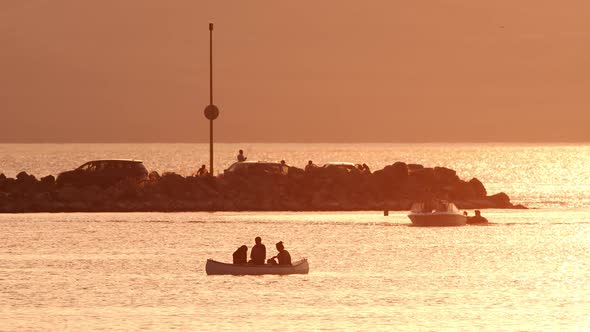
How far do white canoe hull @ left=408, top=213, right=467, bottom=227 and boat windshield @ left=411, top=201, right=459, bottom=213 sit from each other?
0.44 m

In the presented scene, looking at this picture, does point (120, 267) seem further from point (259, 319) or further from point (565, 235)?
point (565, 235)

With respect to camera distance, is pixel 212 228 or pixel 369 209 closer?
pixel 212 228

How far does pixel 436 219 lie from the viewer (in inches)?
3612

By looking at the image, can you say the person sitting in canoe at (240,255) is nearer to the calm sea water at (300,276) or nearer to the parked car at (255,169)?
the calm sea water at (300,276)

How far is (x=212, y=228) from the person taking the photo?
3538 inches

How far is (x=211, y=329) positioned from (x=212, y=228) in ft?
141

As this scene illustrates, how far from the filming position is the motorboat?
9131cm

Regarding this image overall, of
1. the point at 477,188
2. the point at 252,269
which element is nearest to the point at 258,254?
the point at 252,269

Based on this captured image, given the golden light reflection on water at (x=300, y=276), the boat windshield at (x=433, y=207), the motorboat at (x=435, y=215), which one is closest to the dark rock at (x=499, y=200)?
the golden light reflection on water at (x=300, y=276)

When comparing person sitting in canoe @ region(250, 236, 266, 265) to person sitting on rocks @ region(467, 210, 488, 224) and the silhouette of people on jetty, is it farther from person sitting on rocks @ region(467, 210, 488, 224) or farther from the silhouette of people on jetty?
person sitting on rocks @ region(467, 210, 488, 224)

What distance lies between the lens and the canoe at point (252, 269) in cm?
5731

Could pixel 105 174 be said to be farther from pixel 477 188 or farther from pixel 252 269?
pixel 252 269

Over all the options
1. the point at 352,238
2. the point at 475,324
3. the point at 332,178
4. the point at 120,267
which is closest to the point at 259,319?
the point at 475,324

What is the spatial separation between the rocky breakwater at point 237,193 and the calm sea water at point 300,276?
0.96 metres
